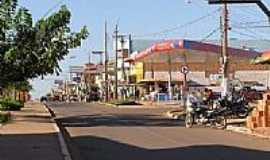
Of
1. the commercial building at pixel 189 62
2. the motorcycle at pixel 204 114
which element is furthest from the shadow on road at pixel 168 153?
the commercial building at pixel 189 62

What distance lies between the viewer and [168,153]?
775 inches

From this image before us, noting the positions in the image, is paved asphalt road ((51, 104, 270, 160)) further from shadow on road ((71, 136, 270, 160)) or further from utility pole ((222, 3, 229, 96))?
utility pole ((222, 3, 229, 96))

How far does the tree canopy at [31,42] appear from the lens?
1427 inches

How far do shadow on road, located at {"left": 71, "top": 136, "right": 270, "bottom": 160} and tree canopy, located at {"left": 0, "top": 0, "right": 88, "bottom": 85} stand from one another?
14.2 m

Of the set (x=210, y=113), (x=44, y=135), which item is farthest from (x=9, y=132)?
(x=210, y=113)

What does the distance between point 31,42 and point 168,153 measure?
18737 millimetres

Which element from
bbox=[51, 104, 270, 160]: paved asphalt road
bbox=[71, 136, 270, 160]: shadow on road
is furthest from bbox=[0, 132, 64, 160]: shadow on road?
bbox=[71, 136, 270, 160]: shadow on road

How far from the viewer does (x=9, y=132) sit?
1080 inches

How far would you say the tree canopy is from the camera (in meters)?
36.2

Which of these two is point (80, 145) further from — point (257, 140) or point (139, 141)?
point (257, 140)

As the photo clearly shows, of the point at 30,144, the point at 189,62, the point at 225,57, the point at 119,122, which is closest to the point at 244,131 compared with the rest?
the point at 119,122

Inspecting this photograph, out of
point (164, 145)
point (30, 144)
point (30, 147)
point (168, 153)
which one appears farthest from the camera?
point (164, 145)

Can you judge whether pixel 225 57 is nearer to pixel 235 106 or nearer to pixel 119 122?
pixel 235 106

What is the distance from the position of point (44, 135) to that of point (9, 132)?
223 cm
